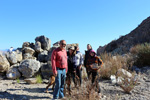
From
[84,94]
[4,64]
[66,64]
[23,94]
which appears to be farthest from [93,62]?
[4,64]

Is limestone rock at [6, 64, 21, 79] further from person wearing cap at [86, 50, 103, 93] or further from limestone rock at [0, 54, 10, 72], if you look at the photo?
person wearing cap at [86, 50, 103, 93]

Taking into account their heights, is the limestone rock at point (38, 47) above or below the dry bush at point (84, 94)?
above

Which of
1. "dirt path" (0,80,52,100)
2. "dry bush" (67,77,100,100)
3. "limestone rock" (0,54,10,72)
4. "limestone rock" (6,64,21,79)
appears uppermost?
"limestone rock" (0,54,10,72)

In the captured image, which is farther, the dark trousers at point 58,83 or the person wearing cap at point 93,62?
the person wearing cap at point 93,62

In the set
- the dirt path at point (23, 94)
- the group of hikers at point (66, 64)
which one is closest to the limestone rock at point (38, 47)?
the dirt path at point (23, 94)

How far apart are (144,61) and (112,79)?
132 inches

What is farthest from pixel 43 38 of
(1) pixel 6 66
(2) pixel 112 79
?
(2) pixel 112 79

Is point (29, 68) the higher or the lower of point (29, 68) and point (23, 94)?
the higher

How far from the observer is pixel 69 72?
4578 mm

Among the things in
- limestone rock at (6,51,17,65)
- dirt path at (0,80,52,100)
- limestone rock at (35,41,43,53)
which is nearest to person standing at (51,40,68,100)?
dirt path at (0,80,52,100)

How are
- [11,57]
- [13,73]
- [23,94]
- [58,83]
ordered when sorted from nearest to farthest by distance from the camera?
[58,83] → [23,94] → [13,73] → [11,57]

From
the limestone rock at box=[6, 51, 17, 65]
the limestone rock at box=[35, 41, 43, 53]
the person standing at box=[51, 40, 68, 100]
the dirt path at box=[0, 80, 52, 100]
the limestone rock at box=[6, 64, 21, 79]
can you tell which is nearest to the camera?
the person standing at box=[51, 40, 68, 100]

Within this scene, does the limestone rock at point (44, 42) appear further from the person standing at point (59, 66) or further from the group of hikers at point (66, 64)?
the person standing at point (59, 66)

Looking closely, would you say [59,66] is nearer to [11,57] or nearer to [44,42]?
[11,57]
